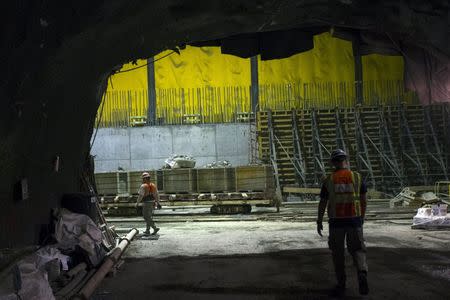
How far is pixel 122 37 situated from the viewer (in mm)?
6957

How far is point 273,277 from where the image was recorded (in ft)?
25.5

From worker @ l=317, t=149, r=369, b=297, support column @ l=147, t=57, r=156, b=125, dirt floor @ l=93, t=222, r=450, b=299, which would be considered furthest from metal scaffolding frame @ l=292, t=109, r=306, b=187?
worker @ l=317, t=149, r=369, b=297

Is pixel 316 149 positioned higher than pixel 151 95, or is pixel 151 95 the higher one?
pixel 151 95

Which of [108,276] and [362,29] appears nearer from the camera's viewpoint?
[108,276]

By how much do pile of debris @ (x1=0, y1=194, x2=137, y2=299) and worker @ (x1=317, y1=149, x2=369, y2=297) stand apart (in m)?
3.17

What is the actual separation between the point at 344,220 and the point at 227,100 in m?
19.7

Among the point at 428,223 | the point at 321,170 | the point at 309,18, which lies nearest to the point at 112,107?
the point at 321,170

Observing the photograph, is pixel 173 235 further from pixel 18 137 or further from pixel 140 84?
pixel 140 84

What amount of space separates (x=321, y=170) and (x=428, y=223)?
11050 millimetres

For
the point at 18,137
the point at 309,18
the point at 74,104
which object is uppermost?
the point at 309,18

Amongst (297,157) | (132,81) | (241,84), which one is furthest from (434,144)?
(132,81)

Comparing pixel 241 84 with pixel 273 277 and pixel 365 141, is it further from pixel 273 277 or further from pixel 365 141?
pixel 273 277

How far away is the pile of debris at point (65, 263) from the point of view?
14.9ft

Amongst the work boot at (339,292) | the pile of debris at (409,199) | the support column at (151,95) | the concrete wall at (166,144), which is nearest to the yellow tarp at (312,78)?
the concrete wall at (166,144)
